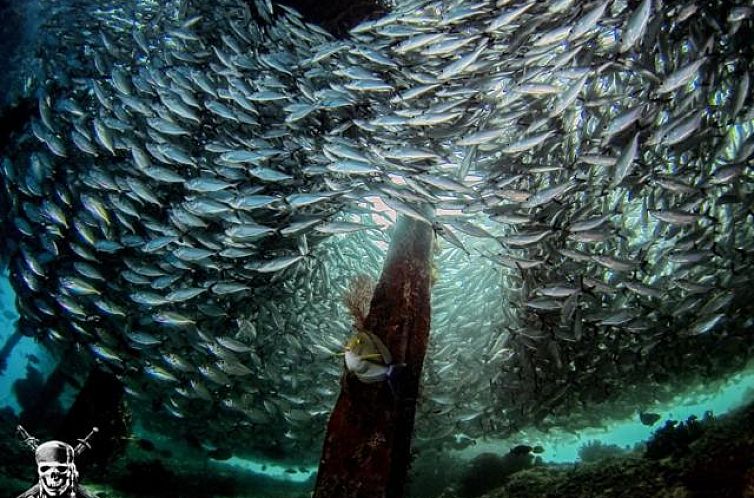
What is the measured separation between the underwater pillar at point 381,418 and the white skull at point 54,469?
3.43m

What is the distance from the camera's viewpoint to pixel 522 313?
27.3 feet

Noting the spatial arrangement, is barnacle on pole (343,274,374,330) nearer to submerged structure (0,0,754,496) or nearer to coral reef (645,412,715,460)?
submerged structure (0,0,754,496)

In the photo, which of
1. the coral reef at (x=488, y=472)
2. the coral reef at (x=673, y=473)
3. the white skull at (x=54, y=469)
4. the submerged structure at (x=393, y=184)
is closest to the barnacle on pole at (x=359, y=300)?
the submerged structure at (x=393, y=184)

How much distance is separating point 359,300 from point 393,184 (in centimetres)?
181

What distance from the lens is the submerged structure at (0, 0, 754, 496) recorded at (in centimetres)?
505

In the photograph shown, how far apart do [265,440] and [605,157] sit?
14376 mm

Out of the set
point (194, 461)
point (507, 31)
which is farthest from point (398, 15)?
point (194, 461)

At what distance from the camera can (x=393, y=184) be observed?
19.3 ft

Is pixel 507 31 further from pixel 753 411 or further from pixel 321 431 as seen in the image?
pixel 321 431

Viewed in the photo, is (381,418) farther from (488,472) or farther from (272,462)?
(272,462)

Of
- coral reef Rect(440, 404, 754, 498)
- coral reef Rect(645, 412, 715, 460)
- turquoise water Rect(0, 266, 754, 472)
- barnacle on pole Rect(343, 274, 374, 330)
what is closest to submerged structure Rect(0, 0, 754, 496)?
barnacle on pole Rect(343, 274, 374, 330)

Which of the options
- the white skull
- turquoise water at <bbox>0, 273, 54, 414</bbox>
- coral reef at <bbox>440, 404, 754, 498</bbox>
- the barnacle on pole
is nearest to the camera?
the white skull

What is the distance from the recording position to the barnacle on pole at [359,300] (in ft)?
20.0

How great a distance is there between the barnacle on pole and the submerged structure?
341 millimetres
